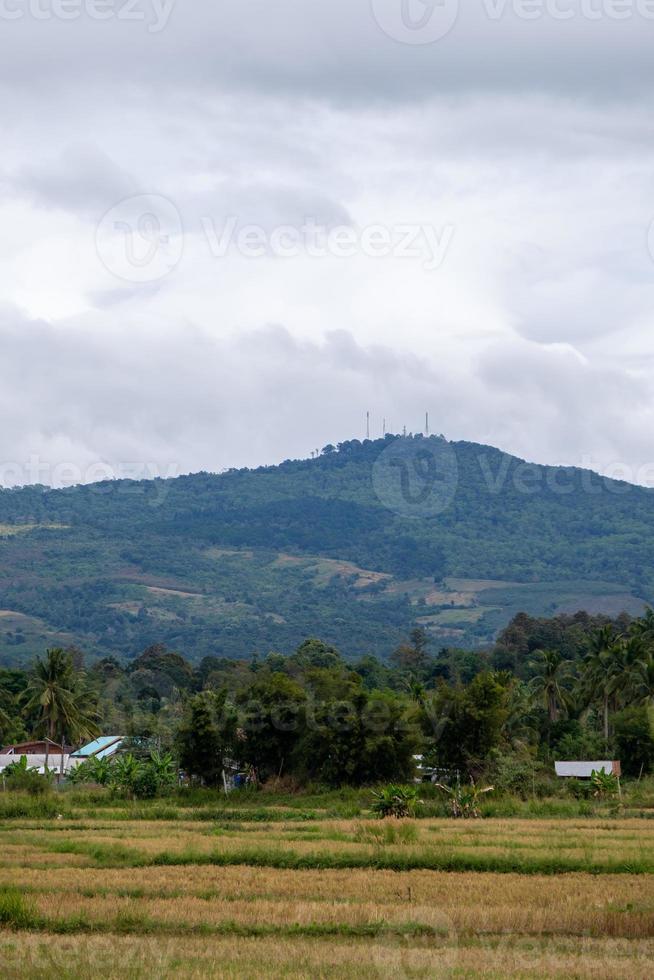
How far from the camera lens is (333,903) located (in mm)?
24672

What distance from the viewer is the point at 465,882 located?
89.4 ft

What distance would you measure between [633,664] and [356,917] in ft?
176

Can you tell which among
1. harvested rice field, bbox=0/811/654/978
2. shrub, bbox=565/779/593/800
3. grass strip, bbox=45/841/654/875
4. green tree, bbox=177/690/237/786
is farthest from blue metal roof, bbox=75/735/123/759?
grass strip, bbox=45/841/654/875

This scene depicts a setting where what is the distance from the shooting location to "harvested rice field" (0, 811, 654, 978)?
19.3 m

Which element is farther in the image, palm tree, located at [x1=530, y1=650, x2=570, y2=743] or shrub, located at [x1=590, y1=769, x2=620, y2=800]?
palm tree, located at [x1=530, y1=650, x2=570, y2=743]

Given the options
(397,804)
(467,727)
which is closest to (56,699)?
(467,727)

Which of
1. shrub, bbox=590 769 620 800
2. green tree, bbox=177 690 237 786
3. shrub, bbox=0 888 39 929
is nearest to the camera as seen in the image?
shrub, bbox=0 888 39 929

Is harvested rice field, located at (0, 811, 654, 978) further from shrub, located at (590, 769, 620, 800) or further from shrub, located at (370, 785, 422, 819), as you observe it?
shrub, located at (590, 769, 620, 800)

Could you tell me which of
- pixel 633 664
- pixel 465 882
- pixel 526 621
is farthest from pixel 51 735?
pixel 526 621

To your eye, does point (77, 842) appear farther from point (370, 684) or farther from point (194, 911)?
point (370, 684)

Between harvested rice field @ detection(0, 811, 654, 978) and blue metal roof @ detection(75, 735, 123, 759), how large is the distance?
50.7m

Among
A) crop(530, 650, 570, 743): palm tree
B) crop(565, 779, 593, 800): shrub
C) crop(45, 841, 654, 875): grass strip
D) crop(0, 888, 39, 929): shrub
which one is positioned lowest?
crop(565, 779, 593, 800): shrub

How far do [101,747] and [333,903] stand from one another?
2674 inches

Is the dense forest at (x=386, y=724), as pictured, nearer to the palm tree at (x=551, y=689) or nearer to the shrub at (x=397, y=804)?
the palm tree at (x=551, y=689)
